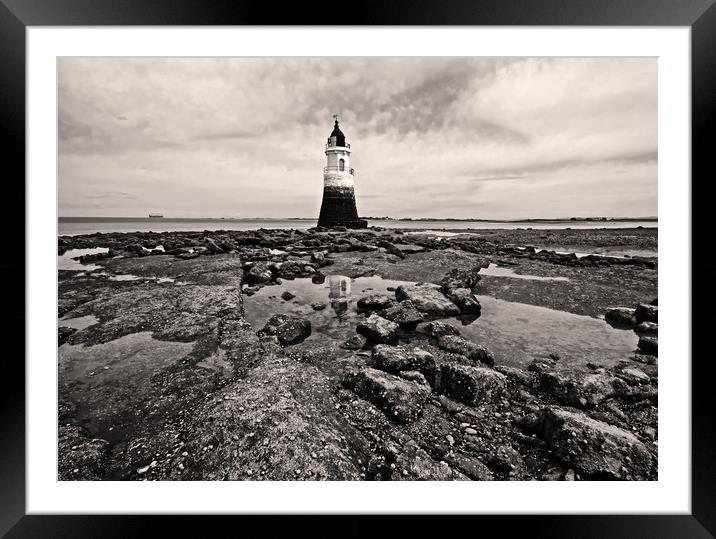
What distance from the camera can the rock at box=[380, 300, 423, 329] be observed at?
3.86m

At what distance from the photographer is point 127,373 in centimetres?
291

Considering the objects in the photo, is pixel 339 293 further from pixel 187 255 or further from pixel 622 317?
pixel 187 255

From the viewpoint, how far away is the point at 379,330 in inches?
138

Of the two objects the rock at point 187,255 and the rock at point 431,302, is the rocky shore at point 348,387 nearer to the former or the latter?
the rock at point 431,302

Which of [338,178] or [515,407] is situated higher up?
[338,178]

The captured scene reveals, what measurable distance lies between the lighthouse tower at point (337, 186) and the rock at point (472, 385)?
2120 centimetres

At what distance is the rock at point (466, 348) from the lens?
10.1ft

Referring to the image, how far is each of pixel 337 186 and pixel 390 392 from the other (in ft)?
71.9

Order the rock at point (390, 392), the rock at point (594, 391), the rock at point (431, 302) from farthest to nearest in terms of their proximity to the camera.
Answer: the rock at point (431, 302), the rock at point (594, 391), the rock at point (390, 392)
